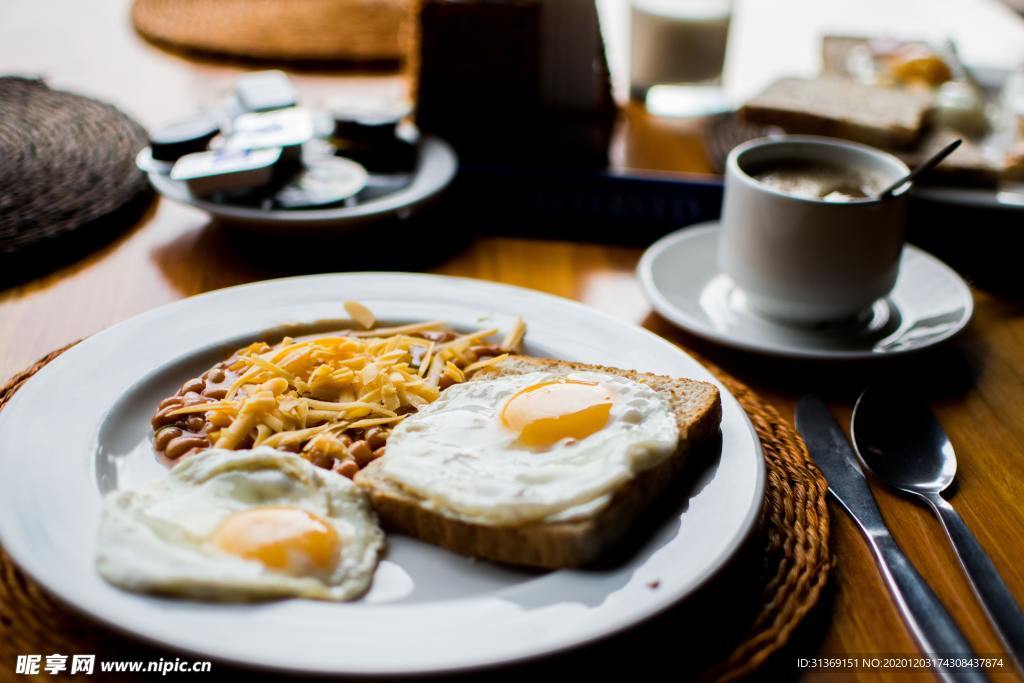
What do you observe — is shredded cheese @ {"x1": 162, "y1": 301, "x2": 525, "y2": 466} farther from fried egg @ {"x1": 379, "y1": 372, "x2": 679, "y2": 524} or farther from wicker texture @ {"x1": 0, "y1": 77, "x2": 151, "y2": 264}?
wicker texture @ {"x1": 0, "y1": 77, "x2": 151, "y2": 264}

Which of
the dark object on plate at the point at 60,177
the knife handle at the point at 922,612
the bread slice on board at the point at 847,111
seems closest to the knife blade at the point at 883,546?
the knife handle at the point at 922,612

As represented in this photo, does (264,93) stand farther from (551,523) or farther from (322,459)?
(551,523)

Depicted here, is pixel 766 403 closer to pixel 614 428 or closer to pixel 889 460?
pixel 889 460

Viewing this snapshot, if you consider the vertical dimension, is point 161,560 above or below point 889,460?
above

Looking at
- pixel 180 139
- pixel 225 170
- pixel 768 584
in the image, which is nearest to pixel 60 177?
pixel 180 139

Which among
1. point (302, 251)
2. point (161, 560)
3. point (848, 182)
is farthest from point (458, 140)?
point (161, 560)

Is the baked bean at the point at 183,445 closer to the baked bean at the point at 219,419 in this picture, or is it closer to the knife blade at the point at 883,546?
Result: the baked bean at the point at 219,419
